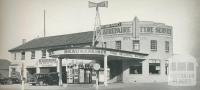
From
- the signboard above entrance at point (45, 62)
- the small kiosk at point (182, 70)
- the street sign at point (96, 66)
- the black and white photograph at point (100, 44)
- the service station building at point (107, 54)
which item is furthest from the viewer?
the signboard above entrance at point (45, 62)

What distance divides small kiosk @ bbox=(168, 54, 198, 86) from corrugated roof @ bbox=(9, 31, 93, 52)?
1077mm

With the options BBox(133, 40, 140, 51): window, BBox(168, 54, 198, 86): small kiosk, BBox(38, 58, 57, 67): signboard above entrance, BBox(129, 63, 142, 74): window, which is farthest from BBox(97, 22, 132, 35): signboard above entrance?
BBox(38, 58, 57, 67): signboard above entrance

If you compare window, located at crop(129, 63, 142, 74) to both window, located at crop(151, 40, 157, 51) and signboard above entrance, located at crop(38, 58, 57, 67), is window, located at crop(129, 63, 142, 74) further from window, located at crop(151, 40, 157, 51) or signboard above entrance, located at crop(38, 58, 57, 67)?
signboard above entrance, located at crop(38, 58, 57, 67)

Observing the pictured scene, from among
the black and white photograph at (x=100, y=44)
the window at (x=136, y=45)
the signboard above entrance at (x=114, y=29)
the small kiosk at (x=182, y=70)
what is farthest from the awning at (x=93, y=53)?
the small kiosk at (x=182, y=70)

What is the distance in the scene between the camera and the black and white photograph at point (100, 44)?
704 centimetres

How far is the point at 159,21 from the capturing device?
23.2ft

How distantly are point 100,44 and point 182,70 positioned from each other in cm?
110

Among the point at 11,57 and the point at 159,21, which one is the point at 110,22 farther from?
the point at 11,57

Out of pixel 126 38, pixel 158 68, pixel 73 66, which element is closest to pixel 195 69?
pixel 158 68

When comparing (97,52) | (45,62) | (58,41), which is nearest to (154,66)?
(97,52)

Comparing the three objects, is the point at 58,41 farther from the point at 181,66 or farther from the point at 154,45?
the point at 181,66

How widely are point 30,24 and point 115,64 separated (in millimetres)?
1187

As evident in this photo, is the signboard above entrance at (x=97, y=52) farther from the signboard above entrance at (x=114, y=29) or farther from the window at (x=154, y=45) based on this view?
the signboard above entrance at (x=114, y=29)

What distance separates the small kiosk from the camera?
22.7 feet
